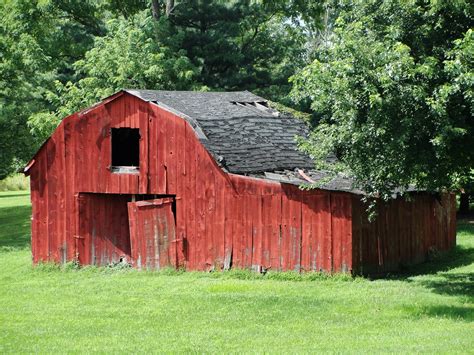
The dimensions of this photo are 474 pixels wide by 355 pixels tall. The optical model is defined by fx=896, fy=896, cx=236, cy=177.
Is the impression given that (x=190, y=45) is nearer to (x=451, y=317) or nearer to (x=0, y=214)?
(x=0, y=214)

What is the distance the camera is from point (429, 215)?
26547mm

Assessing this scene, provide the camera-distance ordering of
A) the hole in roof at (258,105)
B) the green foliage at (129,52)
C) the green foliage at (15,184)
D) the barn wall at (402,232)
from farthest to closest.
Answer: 1. the green foliage at (15,184)
2. the green foliage at (129,52)
3. the hole in roof at (258,105)
4. the barn wall at (402,232)

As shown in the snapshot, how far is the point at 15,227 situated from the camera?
39.7 meters

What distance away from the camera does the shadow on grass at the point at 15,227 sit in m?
34.4

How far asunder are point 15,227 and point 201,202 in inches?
705

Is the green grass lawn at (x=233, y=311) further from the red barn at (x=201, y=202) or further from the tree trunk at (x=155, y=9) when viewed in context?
the tree trunk at (x=155, y=9)

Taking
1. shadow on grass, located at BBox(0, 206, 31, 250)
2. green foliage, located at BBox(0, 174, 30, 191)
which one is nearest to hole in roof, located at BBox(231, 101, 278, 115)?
shadow on grass, located at BBox(0, 206, 31, 250)

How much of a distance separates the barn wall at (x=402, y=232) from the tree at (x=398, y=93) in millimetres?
2928

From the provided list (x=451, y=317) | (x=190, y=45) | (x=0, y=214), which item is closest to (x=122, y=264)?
(x=451, y=317)

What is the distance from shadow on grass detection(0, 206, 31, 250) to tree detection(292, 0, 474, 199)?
57.9 ft

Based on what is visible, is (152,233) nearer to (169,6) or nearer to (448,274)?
(448,274)

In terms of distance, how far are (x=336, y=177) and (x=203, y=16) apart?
1886cm

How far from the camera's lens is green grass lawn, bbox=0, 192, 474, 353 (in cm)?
1515

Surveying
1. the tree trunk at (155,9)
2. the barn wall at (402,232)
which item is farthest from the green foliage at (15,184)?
the barn wall at (402,232)
